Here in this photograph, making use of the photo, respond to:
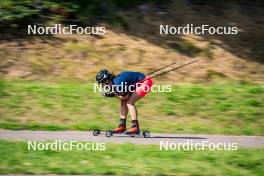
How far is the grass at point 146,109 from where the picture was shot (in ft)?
36.2

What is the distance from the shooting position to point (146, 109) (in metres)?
12.0

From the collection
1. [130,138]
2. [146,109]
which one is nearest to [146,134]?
[130,138]

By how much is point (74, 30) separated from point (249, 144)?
705 cm

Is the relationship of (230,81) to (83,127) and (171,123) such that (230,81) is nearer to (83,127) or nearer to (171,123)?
(171,123)

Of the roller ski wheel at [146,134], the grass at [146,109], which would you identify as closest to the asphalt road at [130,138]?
the roller ski wheel at [146,134]

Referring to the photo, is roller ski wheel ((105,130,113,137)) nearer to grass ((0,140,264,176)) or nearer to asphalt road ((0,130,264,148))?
asphalt road ((0,130,264,148))
